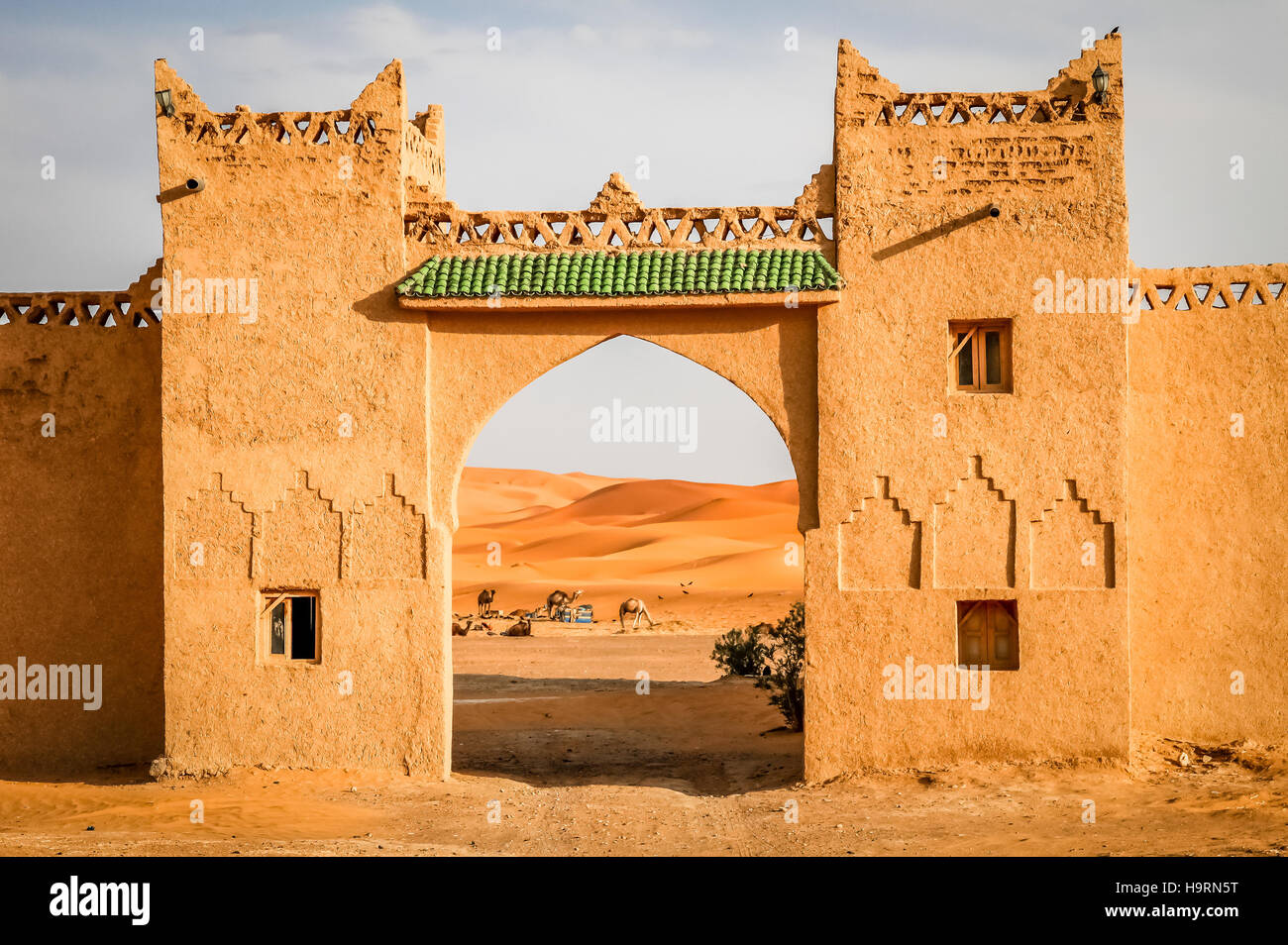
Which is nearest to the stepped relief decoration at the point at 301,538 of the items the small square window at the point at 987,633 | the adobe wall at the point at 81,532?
the adobe wall at the point at 81,532

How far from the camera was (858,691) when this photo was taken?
14.0 meters

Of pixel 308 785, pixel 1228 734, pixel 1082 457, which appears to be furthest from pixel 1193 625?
pixel 308 785

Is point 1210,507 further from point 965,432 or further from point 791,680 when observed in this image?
point 791,680

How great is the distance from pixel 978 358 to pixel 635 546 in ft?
167

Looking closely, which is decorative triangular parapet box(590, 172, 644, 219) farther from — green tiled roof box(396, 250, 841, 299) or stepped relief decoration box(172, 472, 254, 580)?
stepped relief decoration box(172, 472, 254, 580)

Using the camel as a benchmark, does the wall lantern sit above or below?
above

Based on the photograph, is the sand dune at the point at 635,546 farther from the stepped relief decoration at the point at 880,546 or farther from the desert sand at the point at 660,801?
the stepped relief decoration at the point at 880,546

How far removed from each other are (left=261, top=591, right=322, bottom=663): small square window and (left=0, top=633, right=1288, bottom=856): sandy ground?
1.22 meters

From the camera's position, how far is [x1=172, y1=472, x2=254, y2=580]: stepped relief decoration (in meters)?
14.6

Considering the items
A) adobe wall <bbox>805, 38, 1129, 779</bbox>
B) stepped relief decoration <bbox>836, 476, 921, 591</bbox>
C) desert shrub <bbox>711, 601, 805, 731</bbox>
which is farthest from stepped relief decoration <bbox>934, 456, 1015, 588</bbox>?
desert shrub <bbox>711, 601, 805, 731</bbox>

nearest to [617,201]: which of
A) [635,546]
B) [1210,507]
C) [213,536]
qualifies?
[213,536]

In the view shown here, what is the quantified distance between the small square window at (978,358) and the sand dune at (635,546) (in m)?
23.1
